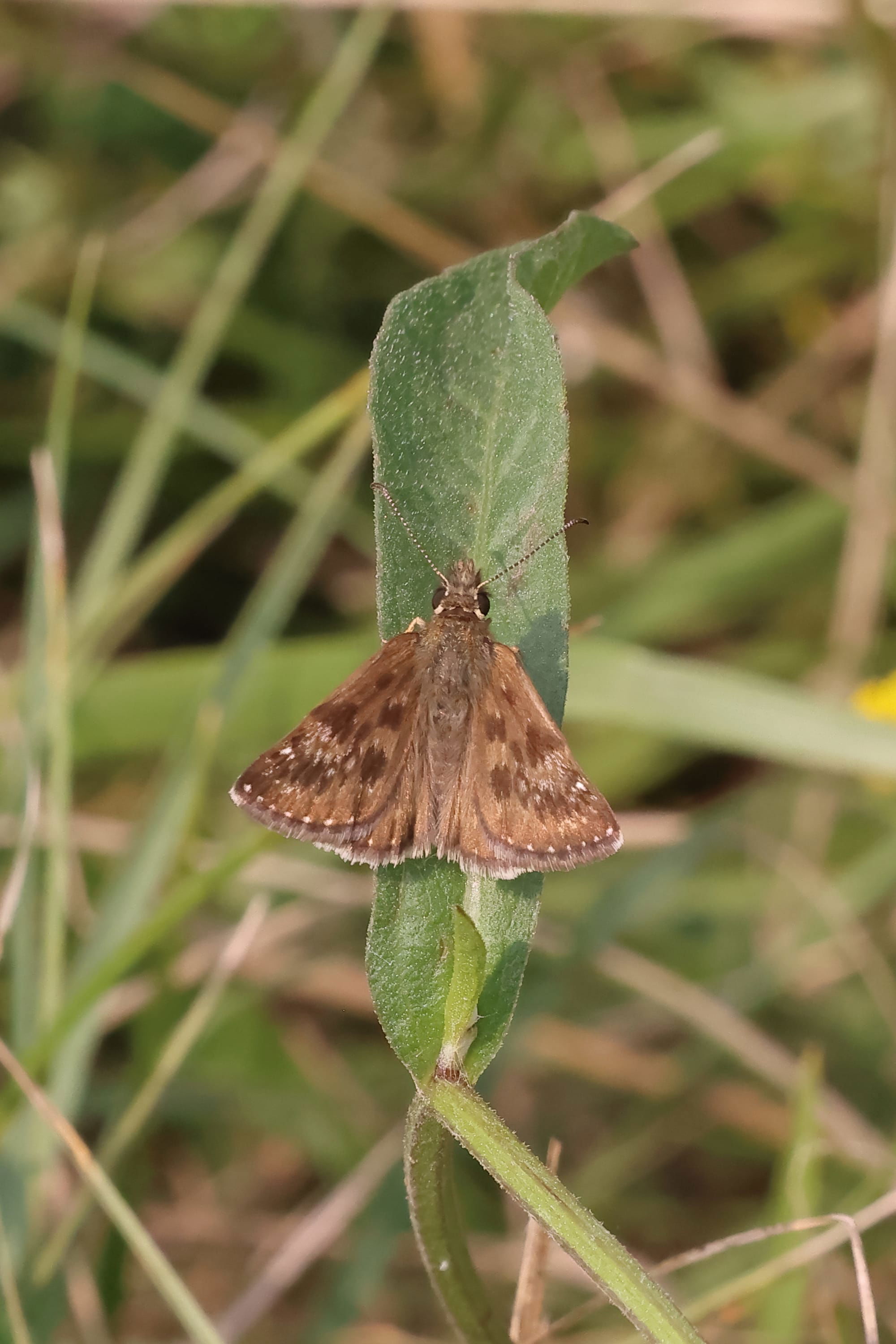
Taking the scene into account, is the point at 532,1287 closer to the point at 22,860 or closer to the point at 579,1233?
the point at 579,1233

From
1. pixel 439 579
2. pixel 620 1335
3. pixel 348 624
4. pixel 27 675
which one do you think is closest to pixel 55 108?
pixel 348 624

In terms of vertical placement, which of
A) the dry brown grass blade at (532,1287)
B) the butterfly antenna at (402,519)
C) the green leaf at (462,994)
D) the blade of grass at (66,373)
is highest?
the blade of grass at (66,373)

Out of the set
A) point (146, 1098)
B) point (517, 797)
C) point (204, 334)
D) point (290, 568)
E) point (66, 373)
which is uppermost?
point (204, 334)

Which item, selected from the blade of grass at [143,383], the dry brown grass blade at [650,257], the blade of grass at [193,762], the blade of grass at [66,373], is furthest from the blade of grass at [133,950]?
the dry brown grass blade at [650,257]

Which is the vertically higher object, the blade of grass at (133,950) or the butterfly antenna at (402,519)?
the butterfly antenna at (402,519)

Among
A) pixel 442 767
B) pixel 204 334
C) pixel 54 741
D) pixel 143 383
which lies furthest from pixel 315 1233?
pixel 143 383

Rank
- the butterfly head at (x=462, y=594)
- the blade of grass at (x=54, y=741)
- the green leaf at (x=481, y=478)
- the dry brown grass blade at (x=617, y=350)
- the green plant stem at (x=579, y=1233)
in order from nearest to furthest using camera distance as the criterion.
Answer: the green plant stem at (x=579, y=1233)
the green leaf at (x=481, y=478)
the butterfly head at (x=462, y=594)
the blade of grass at (x=54, y=741)
the dry brown grass blade at (x=617, y=350)

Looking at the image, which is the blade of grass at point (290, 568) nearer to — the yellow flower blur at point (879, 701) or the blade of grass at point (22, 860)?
the blade of grass at point (22, 860)
